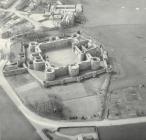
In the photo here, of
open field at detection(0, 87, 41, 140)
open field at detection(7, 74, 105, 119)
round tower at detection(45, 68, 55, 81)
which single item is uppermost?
round tower at detection(45, 68, 55, 81)

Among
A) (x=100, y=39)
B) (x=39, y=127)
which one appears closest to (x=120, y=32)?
(x=100, y=39)

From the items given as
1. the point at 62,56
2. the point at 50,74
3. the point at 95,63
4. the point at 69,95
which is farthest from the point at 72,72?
the point at 62,56

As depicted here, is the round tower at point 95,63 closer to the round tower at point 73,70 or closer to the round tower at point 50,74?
the round tower at point 73,70

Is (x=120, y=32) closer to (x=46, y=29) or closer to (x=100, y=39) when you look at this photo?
(x=100, y=39)

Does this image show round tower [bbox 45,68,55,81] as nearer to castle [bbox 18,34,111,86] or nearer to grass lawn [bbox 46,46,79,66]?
castle [bbox 18,34,111,86]

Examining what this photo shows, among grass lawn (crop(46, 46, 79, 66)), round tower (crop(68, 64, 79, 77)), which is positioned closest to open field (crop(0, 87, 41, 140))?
round tower (crop(68, 64, 79, 77))

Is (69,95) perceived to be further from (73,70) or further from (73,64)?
(73,64)

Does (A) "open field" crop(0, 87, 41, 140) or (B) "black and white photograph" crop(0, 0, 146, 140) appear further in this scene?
(B) "black and white photograph" crop(0, 0, 146, 140)

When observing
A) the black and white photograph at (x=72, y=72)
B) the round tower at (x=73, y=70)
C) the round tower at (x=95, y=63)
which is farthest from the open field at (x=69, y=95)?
the round tower at (x=95, y=63)
